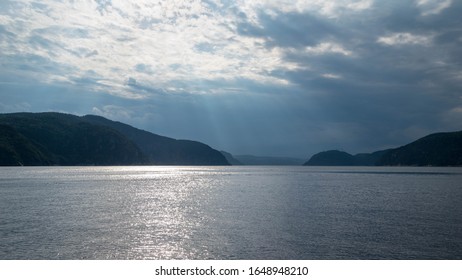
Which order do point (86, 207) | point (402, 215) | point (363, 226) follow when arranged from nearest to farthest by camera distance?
point (363, 226), point (402, 215), point (86, 207)

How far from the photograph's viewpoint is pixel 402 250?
44875mm

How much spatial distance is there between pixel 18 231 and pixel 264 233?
3569 cm

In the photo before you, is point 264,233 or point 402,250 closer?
point 402,250

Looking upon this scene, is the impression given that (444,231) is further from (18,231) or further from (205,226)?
(18,231)
